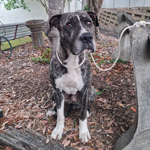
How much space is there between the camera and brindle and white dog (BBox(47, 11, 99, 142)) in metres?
1.83

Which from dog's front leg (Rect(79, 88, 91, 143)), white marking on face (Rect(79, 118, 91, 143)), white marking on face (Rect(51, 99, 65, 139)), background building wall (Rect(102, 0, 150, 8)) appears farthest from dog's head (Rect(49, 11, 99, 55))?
background building wall (Rect(102, 0, 150, 8))

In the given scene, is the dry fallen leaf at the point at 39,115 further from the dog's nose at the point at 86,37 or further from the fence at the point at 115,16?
the fence at the point at 115,16

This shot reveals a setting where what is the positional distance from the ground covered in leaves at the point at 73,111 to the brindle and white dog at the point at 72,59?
0.22 metres

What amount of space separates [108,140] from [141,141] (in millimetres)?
667

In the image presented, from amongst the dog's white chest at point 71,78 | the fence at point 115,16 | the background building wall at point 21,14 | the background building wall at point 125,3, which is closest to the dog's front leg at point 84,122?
the dog's white chest at point 71,78

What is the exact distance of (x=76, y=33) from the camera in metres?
1.84

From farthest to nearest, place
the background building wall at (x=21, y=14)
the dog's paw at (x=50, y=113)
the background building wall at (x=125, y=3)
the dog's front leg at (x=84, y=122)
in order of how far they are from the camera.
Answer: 1. the background building wall at (x=21, y=14)
2. the background building wall at (x=125, y=3)
3. the dog's paw at (x=50, y=113)
4. the dog's front leg at (x=84, y=122)

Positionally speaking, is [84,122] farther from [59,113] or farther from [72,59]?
[72,59]

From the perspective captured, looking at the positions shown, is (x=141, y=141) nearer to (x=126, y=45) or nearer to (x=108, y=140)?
(x=108, y=140)

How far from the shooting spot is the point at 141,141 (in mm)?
1780

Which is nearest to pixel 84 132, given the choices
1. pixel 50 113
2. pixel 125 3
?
pixel 50 113

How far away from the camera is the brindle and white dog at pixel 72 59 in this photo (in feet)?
6.01

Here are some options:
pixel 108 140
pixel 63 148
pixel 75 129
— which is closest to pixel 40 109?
pixel 75 129

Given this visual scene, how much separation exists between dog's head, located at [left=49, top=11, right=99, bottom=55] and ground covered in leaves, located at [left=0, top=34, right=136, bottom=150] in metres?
1.45
